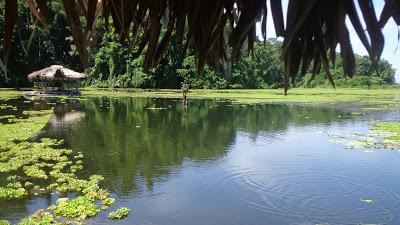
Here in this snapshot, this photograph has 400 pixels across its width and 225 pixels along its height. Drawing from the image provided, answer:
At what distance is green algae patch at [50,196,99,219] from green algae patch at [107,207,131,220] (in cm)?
22

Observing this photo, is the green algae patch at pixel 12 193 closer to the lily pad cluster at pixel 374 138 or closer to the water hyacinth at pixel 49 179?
the water hyacinth at pixel 49 179

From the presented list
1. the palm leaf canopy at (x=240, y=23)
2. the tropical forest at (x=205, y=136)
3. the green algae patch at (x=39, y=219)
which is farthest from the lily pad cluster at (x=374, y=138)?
the palm leaf canopy at (x=240, y=23)

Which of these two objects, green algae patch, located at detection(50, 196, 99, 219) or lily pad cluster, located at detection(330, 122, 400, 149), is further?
lily pad cluster, located at detection(330, 122, 400, 149)

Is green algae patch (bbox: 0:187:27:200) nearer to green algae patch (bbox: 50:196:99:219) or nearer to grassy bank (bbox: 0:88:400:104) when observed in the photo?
green algae patch (bbox: 50:196:99:219)

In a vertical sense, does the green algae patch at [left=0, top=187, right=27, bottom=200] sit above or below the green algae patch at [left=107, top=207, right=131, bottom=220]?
above

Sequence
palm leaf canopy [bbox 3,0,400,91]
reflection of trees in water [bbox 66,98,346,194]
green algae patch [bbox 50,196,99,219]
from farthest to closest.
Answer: reflection of trees in water [bbox 66,98,346,194], green algae patch [bbox 50,196,99,219], palm leaf canopy [bbox 3,0,400,91]

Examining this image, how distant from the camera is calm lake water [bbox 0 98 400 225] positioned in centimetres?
595

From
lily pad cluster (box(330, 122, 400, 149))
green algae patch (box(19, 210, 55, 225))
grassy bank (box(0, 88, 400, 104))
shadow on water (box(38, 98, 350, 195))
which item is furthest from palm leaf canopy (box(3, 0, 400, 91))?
grassy bank (box(0, 88, 400, 104))

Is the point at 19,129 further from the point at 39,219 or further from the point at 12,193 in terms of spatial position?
the point at 39,219

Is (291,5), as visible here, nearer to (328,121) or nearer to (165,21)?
(165,21)

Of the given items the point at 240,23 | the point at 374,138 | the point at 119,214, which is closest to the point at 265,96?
the point at 374,138

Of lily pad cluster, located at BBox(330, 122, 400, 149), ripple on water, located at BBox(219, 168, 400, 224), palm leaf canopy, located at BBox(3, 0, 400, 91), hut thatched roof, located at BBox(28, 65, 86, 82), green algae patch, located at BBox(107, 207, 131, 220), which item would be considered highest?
hut thatched roof, located at BBox(28, 65, 86, 82)

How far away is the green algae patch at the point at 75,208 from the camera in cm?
555

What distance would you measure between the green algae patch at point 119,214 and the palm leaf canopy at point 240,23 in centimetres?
503
